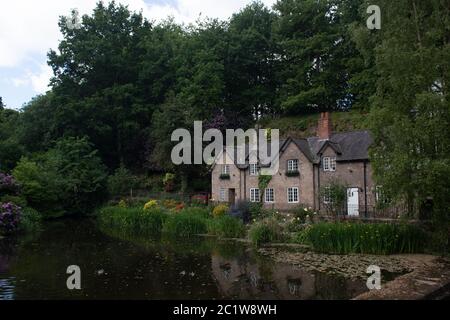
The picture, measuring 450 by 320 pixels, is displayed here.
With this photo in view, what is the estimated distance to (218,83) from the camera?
46406 millimetres

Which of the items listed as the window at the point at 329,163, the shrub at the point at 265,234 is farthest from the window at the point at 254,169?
the shrub at the point at 265,234

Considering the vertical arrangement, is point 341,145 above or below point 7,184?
above

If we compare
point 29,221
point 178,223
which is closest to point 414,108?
point 178,223

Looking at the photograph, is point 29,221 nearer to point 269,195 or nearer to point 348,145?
point 269,195

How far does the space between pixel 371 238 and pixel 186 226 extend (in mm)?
11252

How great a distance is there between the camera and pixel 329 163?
30016 mm

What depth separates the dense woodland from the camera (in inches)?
1606

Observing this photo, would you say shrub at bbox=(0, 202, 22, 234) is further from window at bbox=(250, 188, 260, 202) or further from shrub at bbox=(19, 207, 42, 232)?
window at bbox=(250, 188, 260, 202)

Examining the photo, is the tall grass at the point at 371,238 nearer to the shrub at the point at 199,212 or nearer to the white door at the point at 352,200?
the shrub at the point at 199,212

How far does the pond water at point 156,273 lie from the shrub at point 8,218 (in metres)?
2.44

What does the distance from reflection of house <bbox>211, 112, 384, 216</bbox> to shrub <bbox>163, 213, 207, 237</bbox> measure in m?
6.04
